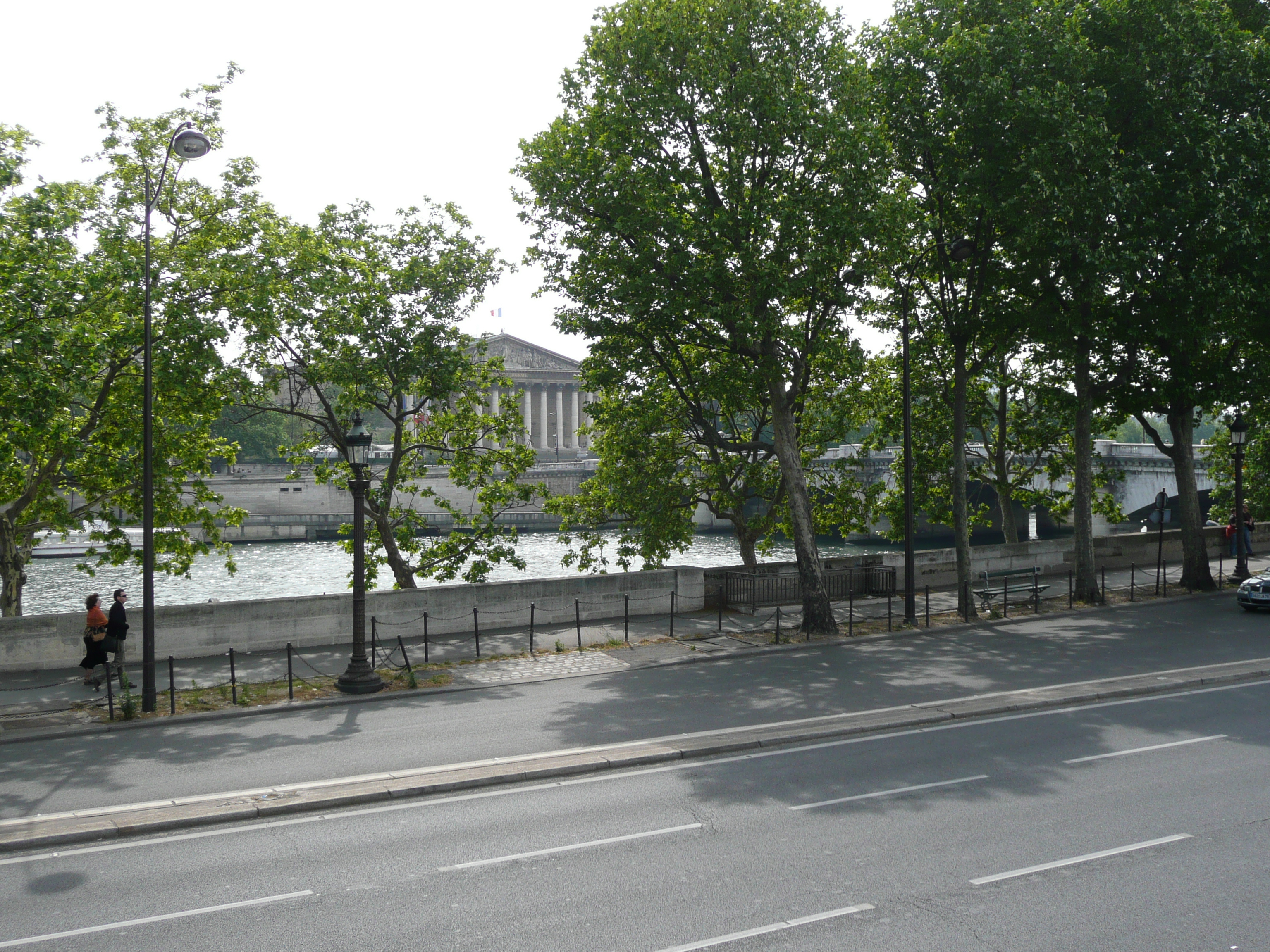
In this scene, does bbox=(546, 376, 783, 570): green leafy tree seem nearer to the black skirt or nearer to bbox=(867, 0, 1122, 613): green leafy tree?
bbox=(867, 0, 1122, 613): green leafy tree

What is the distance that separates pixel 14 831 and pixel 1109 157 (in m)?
26.0

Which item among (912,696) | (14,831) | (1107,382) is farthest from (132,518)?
(1107,382)

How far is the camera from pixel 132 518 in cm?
2305

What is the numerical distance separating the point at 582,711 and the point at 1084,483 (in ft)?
60.4

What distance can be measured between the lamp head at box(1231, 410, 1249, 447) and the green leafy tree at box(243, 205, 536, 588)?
21015 mm

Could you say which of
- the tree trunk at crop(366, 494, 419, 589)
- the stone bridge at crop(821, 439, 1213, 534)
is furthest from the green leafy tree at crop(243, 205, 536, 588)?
the stone bridge at crop(821, 439, 1213, 534)

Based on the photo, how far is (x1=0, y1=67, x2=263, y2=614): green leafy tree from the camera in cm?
1822

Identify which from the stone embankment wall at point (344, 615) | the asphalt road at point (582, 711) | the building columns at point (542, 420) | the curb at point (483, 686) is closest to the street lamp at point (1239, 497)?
the curb at point (483, 686)

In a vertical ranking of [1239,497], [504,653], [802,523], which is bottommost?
[504,653]

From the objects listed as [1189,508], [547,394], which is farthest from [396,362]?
[547,394]

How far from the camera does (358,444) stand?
1869 cm

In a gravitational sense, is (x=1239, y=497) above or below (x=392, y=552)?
above

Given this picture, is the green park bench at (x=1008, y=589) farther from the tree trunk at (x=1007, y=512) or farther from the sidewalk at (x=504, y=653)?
the tree trunk at (x=1007, y=512)

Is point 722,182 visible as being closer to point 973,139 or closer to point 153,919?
point 973,139
